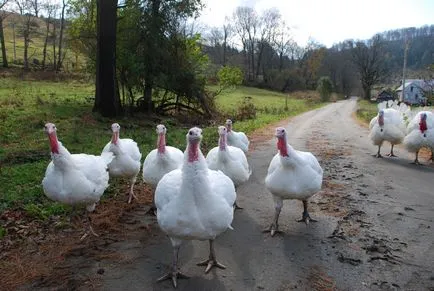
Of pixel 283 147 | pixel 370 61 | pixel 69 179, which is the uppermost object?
pixel 370 61

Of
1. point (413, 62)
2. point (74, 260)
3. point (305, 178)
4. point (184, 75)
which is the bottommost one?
point (74, 260)

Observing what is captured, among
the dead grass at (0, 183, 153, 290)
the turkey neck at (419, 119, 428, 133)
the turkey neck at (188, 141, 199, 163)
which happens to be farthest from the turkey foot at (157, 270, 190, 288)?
the turkey neck at (419, 119, 428, 133)

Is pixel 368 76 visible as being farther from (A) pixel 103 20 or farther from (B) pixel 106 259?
(B) pixel 106 259

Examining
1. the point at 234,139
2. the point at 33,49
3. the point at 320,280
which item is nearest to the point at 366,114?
the point at 234,139

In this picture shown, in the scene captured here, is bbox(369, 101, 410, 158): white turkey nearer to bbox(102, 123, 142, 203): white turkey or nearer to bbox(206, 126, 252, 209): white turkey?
bbox(206, 126, 252, 209): white turkey

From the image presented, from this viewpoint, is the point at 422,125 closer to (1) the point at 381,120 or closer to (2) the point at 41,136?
(1) the point at 381,120

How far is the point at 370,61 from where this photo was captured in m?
85.6

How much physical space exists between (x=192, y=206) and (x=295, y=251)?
2105 mm

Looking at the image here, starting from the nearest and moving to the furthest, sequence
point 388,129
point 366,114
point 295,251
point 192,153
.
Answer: point 192,153, point 295,251, point 388,129, point 366,114

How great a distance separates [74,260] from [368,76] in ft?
285

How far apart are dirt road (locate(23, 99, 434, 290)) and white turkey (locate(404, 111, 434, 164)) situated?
12.2 ft

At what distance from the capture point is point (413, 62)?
110 m

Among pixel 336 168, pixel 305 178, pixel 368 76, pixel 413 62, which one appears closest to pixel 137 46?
pixel 336 168

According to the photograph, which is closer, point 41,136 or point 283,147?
point 283,147
